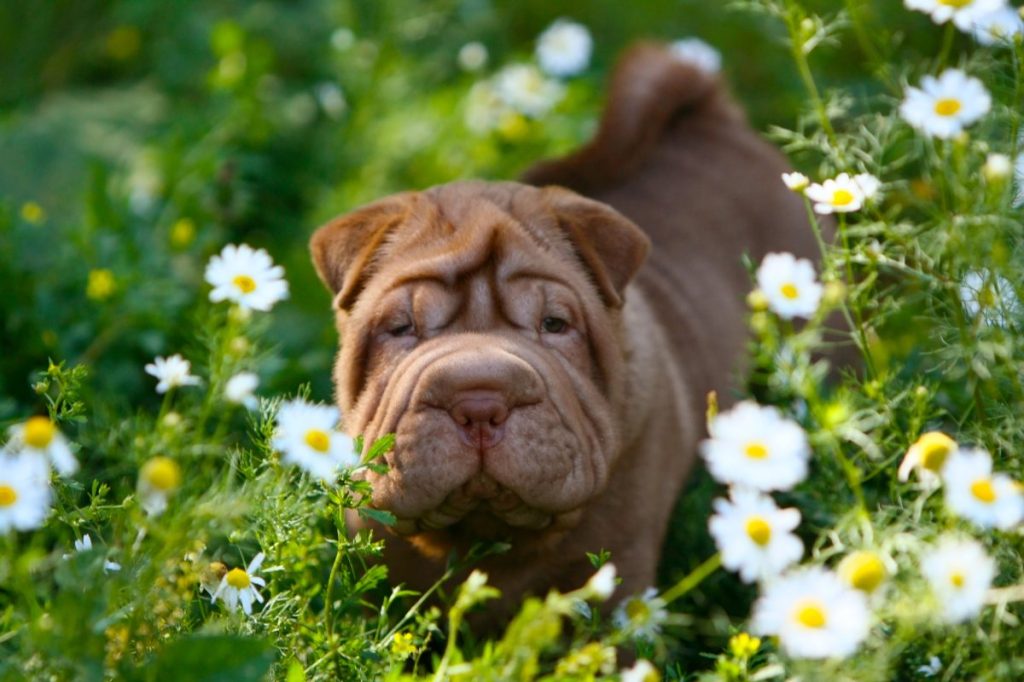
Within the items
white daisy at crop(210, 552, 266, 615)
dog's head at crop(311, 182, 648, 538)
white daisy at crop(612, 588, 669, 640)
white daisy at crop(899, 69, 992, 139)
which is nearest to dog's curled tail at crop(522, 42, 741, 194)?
dog's head at crop(311, 182, 648, 538)

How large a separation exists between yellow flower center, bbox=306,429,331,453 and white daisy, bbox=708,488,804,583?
0.78 m

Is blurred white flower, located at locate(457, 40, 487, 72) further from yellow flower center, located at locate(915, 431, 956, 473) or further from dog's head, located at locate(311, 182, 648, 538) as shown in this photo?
yellow flower center, located at locate(915, 431, 956, 473)

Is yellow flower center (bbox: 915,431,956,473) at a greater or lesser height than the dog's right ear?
greater

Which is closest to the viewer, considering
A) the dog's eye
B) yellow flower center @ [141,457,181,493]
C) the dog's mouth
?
yellow flower center @ [141,457,181,493]

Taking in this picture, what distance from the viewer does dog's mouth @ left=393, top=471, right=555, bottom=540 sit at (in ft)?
10.6

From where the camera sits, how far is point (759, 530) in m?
2.45

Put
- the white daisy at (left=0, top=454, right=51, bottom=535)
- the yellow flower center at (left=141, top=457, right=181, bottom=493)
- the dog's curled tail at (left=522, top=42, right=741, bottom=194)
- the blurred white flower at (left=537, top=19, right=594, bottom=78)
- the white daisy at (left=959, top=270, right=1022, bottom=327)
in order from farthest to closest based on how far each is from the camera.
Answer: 1. the blurred white flower at (left=537, top=19, right=594, bottom=78)
2. the dog's curled tail at (left=522, top=42, right=741, bottom=194)
3. the white daisy at (left=959, top=270, right=1022, bottom=327)
4. the white daisy at (left=0, top=454, right=51, bottom=535)
5. the yellow flower center at (left=141, top=457, right=181, bottom=493)

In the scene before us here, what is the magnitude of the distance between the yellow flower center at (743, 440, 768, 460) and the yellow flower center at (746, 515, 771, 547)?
0.11 m

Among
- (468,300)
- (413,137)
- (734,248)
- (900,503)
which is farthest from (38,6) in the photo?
(900,503)

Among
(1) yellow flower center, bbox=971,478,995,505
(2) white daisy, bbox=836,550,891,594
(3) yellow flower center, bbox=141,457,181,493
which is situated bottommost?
(2) white daisy, bbox=836,550,891,594

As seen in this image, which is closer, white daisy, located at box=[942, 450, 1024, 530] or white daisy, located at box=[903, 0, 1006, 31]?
white daisy, located at box=[942, 450, 1024, 530]

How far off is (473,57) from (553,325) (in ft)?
11.5

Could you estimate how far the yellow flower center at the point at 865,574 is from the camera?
229 centimetres

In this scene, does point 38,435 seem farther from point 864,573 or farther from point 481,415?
point 864,573
